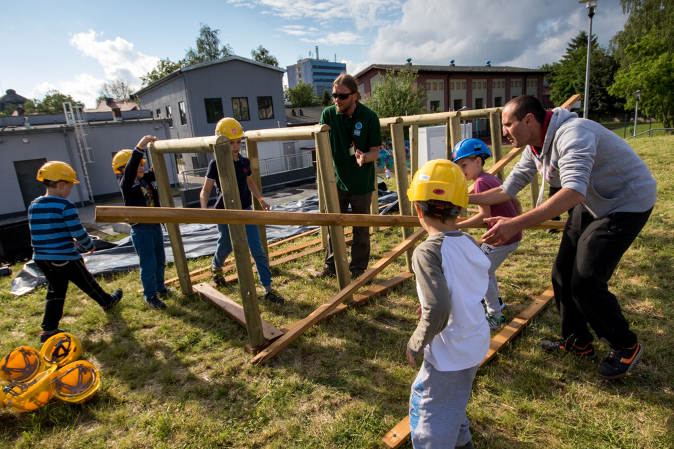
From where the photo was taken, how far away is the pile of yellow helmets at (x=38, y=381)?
268 centimetres

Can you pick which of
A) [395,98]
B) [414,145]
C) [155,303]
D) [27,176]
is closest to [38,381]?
[155,303]

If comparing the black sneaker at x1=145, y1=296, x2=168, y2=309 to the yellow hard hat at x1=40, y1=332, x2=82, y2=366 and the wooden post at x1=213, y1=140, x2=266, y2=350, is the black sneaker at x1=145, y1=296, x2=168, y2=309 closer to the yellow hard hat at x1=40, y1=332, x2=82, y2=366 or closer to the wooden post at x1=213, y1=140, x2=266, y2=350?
the yellow hard hat at x1=40, y1=332, x2=82, y2=366

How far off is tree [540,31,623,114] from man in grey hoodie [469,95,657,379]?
6060 cm

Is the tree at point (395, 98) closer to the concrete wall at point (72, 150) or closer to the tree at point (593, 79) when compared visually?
the concrete wall at point (72, 150)

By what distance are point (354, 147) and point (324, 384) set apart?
2486 millimetres

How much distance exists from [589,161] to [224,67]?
98.2 feet

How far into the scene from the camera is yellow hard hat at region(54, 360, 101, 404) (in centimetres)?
279

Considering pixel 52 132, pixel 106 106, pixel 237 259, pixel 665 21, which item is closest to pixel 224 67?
pixel 52 132

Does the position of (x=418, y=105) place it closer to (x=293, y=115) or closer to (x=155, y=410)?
(x=293, y=115)

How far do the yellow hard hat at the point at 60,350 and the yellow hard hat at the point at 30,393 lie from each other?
42 centimetres

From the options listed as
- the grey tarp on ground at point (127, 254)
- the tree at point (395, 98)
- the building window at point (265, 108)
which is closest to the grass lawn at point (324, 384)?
the grey tarp on ground at point (127, 254)

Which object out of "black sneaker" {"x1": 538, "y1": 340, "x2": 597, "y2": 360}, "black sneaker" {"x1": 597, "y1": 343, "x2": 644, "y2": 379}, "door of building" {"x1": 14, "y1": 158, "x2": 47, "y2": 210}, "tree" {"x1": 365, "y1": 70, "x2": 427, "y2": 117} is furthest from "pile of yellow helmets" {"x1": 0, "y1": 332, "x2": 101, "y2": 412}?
"tree" {"x1": 365, "y1": 70, "x2": 427, "y2": 117}

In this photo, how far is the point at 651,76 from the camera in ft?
109

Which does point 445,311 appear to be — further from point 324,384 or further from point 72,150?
point 72,150
